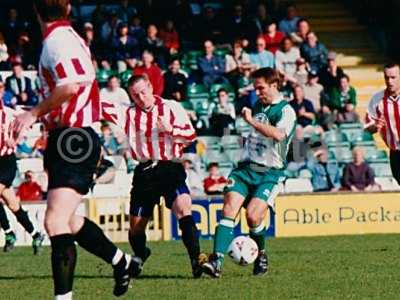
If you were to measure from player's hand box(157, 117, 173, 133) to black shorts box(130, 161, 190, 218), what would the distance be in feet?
1.06

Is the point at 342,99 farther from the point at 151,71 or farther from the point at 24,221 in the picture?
the point at 24,221

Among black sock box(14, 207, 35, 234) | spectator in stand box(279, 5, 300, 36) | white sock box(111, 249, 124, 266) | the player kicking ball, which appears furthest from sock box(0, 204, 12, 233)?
spectator in stand box(279, 5, 300, 36)

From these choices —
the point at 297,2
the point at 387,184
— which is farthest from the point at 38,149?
the point at 297,2

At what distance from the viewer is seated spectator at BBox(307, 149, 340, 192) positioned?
20.9 m

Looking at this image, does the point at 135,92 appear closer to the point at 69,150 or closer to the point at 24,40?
the point at 69,150

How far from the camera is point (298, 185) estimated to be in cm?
2069

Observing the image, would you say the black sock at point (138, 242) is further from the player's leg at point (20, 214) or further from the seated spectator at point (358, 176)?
the seated spectator at point (358, 176)

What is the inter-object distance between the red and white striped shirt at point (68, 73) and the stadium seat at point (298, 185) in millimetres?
11953

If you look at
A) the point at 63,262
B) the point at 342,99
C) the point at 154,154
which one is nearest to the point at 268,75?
the point at 154,154

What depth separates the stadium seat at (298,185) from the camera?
20.6 metres

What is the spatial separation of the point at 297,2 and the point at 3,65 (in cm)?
756

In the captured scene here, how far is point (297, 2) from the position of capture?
27734mm

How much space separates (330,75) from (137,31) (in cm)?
360

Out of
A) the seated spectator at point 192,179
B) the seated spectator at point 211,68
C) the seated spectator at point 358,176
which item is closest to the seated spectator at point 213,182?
the seated spectator at point 192,179
